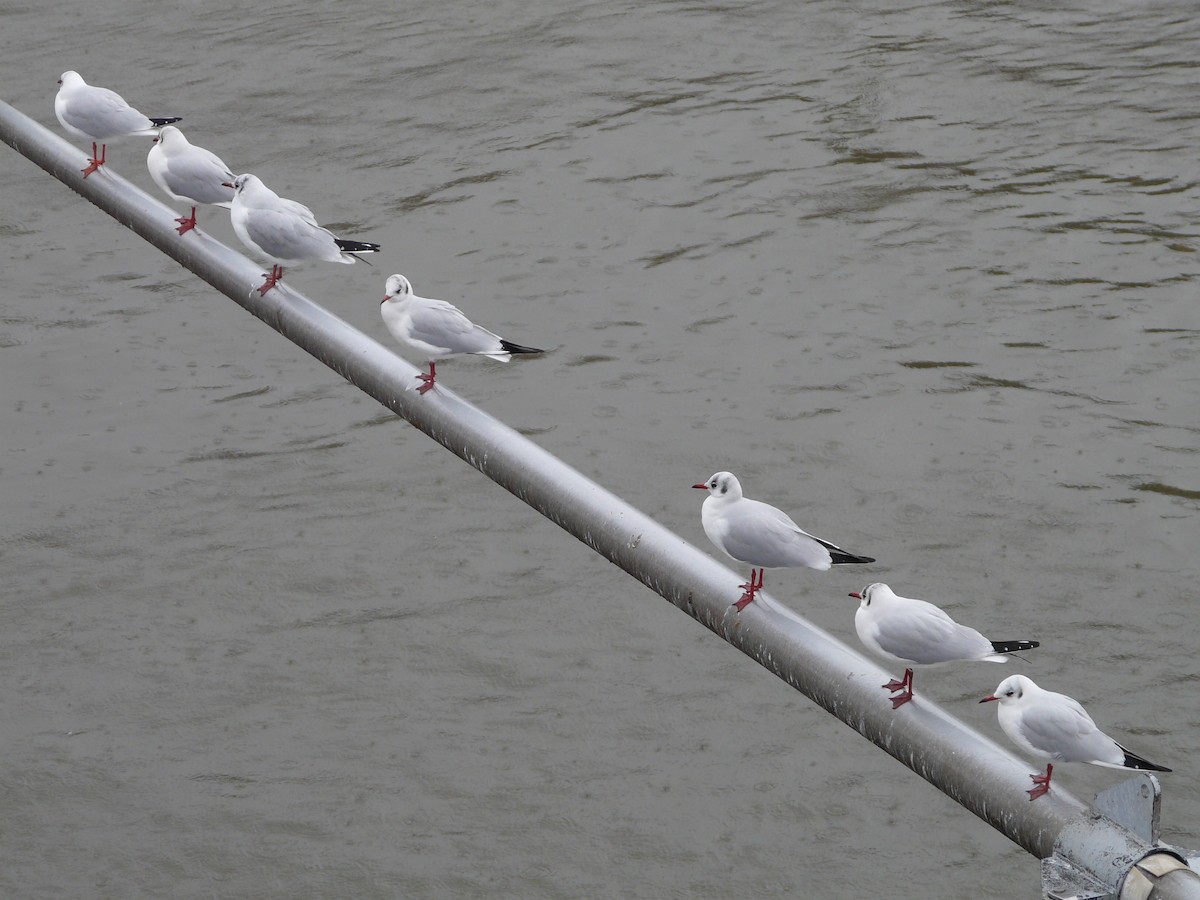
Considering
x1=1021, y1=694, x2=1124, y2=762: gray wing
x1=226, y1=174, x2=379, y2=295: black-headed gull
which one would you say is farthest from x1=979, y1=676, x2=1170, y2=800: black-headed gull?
x1=226, y1=174, x2=379, y2=295: black-headed gull

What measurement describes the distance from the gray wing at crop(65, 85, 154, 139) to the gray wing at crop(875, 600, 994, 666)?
16.1 ft

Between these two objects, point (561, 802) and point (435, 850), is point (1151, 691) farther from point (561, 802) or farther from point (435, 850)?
point (435, 850)

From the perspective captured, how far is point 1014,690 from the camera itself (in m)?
4.38

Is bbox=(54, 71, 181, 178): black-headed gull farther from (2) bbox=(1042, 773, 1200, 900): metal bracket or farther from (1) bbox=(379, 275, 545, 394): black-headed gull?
(2) bbox=(1042, 773, 1200, 900): metal bracket

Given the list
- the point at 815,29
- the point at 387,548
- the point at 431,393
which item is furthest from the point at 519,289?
the point at 431,393

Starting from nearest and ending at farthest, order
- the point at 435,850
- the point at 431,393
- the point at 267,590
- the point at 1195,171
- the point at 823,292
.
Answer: the point at 431,393, the point at 435,850, the point at 267,590, the point at 823,292, the point at 1195,171

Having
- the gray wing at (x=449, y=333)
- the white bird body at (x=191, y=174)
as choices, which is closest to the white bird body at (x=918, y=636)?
the gray wing at (x=449, y=333)

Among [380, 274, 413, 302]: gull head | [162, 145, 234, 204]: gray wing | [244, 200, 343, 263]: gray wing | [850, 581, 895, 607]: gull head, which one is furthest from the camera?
[162, 145, 234, 204]: gray wing

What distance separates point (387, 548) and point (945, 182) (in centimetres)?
664

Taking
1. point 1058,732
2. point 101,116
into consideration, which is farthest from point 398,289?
point 1058,732

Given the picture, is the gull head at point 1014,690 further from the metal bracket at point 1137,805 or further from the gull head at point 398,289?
the gull head at point 398,289

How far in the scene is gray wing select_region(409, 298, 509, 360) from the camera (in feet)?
19.0

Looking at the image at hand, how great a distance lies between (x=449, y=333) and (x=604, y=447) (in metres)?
5.87

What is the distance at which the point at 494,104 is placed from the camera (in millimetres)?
16969
